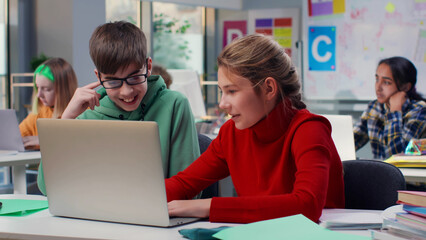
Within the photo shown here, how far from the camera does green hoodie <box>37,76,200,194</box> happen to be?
1.67 meters

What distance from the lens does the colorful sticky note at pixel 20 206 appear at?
1.30 metres

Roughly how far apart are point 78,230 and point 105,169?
14cm

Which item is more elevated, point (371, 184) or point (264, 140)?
point (264, 140)

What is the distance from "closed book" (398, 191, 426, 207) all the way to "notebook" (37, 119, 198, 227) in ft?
1.47

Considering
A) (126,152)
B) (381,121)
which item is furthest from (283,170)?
(381,121)

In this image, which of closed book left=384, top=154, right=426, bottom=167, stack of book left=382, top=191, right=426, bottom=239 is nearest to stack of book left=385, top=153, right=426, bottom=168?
closed book left=384, top=154, right=426, bottom=167

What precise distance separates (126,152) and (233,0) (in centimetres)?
531

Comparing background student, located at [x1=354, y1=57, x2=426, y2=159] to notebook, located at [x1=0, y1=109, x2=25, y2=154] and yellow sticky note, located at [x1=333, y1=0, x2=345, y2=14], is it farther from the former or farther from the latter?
yellow sticky note, located at [x1=333, y1=0, x2=345, y2=14]

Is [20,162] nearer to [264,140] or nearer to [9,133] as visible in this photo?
[9,133]

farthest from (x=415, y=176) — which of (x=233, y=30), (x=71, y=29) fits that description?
(x=233, y=30)

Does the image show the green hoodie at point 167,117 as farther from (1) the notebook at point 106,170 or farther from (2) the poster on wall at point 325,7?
(2) the poster on wall at point 325,7

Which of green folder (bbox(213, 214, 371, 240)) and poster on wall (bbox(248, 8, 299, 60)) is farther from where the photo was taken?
poster on wall (bbox(248, 8, 299, 60))

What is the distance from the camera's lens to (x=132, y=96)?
1.55 metres

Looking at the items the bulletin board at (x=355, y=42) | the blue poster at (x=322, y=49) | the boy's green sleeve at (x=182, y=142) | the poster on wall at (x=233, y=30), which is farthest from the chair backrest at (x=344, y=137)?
Result: the poster on wall at (x=233, y=30)
